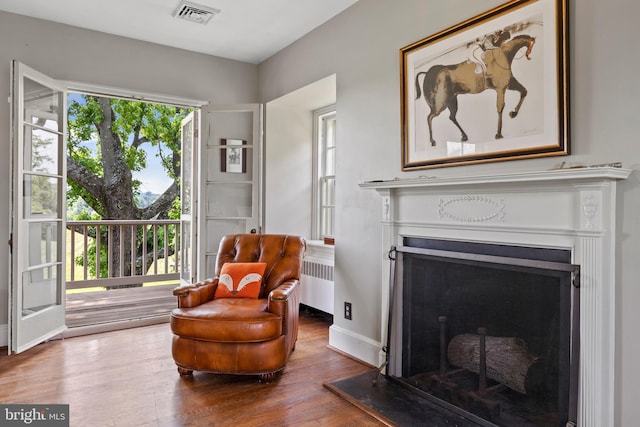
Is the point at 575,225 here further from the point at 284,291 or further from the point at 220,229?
the point at 220,229

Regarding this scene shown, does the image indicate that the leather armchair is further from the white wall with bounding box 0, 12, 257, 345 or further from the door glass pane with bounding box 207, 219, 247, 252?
the white wall with bounding box 0, 12, 257, 345

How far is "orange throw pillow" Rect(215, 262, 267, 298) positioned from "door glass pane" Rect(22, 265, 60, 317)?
4.90 ft

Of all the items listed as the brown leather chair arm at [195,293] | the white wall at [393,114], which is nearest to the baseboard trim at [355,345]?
the white wall at [393,114]

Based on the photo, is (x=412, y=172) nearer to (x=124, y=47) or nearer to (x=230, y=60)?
(x=230, y=60)

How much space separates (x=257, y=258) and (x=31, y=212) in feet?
5.97

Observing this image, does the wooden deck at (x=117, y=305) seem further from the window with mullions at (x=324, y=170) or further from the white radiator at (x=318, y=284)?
the window with mullions at (x=324, y=170)

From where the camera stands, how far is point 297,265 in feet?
10.8

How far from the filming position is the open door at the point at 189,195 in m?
4.44

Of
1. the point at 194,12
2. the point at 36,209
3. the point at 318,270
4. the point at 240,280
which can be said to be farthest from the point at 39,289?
the point at 194,12

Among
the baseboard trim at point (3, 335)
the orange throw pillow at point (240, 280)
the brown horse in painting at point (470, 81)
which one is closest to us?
the brown horse in painting at point (470, 81)

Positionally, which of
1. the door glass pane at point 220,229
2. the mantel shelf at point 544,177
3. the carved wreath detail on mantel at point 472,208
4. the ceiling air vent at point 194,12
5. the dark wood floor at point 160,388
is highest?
the ceiling air vent at point 194,12

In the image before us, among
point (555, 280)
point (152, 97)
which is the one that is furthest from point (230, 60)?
point (555, 280)

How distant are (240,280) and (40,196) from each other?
70.9 inches

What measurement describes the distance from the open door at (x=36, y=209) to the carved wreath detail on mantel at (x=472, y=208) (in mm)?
3059
